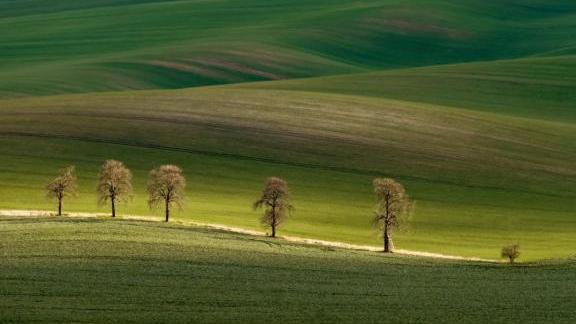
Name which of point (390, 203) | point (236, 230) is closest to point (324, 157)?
point (390, 203)

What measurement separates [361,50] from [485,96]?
3251 cm

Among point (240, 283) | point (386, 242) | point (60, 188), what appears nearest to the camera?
point (240, 283)

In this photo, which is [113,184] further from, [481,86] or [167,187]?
[481,86]

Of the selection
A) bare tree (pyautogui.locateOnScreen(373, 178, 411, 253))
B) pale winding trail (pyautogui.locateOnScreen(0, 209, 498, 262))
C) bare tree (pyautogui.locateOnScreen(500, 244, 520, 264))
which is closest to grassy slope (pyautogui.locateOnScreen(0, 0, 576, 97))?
pale winding trail (pyautogui.locateOnScreen(0, 209, 498, 262))

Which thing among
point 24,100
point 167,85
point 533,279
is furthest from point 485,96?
point 533,279

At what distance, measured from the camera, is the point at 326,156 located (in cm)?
7288

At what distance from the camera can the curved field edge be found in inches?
2422

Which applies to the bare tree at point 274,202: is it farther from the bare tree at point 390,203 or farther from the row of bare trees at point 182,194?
the bare tree at point 390,203

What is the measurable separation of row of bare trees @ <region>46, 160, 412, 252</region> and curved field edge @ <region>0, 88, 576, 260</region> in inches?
58.5

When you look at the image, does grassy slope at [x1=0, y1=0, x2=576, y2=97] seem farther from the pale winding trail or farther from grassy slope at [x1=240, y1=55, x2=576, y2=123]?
the pale winding trail

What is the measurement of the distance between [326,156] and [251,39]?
53.4 metres

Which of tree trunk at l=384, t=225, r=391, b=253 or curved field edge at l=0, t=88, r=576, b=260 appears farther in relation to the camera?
curved field edge at l=0, t=88, r=576, b=260

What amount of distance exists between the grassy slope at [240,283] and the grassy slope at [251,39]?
180 feet

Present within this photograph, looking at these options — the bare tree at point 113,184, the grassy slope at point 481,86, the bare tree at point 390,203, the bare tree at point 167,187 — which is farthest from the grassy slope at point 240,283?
the grassy slope at point 481,86
